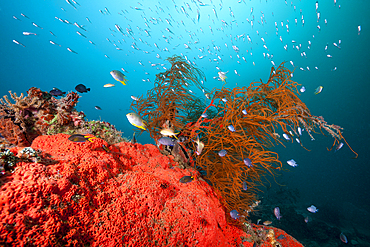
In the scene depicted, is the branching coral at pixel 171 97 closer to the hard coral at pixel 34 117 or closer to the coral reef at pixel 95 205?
the coral reef at pixel 95 205

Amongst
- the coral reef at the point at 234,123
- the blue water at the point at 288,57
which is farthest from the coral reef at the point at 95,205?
the blue water at the point at 288,57

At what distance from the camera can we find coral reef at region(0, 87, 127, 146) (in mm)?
3753

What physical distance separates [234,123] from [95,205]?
137 inches

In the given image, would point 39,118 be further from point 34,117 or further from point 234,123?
point 234,123

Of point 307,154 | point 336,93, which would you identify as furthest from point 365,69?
point 307,154

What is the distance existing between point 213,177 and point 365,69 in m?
78.9

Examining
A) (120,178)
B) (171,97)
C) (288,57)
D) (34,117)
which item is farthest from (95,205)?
(288,57)

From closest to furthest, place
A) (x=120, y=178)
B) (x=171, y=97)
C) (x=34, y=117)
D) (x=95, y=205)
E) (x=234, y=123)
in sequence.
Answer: (x=95, y=205)
(x=120, y=178)
(x=234, y=123)
(x=34, y=117)
(x=171, y=97)

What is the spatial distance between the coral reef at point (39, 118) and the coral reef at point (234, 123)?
185 cm

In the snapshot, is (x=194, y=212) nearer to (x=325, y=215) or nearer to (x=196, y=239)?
(x=196, y=239)

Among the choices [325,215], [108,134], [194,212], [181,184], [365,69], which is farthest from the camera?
[365,69]

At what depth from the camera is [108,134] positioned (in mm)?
4582

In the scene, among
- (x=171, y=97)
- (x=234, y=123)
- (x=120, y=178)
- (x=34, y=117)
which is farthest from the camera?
(x=171, y=97)

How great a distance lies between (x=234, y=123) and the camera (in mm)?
3863
